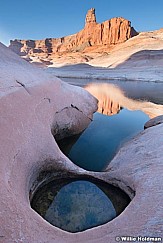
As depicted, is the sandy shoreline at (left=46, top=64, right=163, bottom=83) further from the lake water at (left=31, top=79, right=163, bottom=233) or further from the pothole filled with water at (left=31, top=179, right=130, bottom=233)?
the pothole filled with water at (left=31, top=179, right=130, bottom=233)

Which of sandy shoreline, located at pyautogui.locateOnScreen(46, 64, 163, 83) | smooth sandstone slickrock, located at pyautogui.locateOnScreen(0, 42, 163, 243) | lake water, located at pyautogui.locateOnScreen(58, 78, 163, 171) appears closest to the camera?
smooth sandstone slickrock, located at pyautogui.locateOnScreen(0, 42, 163, 243)

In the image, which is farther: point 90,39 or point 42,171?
point 90,39

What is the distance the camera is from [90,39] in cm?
6525

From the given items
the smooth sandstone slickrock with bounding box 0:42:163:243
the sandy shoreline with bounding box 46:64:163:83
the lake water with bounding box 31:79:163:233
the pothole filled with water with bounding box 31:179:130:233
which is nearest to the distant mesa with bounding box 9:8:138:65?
the sandy shoreline with bounding box 46:64:163:83

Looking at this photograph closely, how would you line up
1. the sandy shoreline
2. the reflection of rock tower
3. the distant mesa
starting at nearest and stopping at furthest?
the sandy shoreline
the distant mesa
the reflection of rock tower

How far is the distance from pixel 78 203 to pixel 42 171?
3.08ft

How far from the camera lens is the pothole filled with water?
333 cm

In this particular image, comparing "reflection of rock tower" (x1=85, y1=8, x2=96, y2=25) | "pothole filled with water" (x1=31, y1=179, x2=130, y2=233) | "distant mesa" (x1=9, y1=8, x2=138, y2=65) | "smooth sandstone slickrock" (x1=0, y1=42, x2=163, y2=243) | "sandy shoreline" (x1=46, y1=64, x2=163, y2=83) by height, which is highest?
"reflection of rock tower" (x1=85, y1=8, x2=96, y2=25)

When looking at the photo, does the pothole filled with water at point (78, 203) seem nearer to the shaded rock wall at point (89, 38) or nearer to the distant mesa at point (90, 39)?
the distant mesa at point (90, 39)

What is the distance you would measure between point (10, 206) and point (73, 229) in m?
1.17

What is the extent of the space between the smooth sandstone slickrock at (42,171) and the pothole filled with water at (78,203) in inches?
7.2

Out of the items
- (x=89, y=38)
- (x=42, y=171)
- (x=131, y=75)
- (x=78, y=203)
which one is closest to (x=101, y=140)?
(x=42, y=171)

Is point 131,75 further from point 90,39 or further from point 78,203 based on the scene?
point 90,39

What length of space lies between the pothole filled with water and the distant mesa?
192ft
